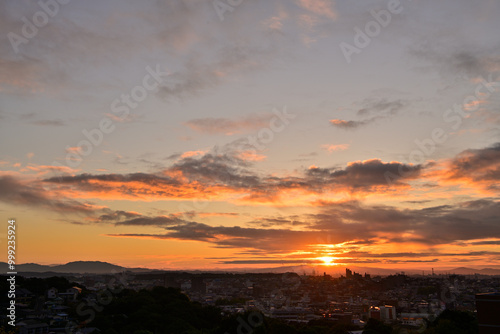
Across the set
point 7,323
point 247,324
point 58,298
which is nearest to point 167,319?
point 247,324

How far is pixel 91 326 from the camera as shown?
56.2 metres

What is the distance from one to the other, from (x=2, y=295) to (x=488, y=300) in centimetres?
7008

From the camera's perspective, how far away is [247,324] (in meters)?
50.3

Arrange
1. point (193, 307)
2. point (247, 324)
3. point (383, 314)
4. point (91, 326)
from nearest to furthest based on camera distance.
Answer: point (247, 324) < point (91, 326) < point (193, 307) < point (383, 314)

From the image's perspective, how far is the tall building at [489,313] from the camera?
3375 cm

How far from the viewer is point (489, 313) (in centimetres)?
3416

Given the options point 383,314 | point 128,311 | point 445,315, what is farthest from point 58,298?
point 383,314

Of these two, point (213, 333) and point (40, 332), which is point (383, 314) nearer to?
point (213, 333)

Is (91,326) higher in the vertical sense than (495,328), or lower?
lower

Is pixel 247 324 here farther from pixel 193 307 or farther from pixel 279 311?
pixel 279 311

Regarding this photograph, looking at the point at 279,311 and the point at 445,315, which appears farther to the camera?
the point at 279,311

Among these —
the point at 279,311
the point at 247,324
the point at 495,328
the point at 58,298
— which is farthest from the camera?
the point at 279,311

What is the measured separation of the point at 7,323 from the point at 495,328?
5224 cm

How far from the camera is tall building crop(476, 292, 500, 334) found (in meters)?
33.8
